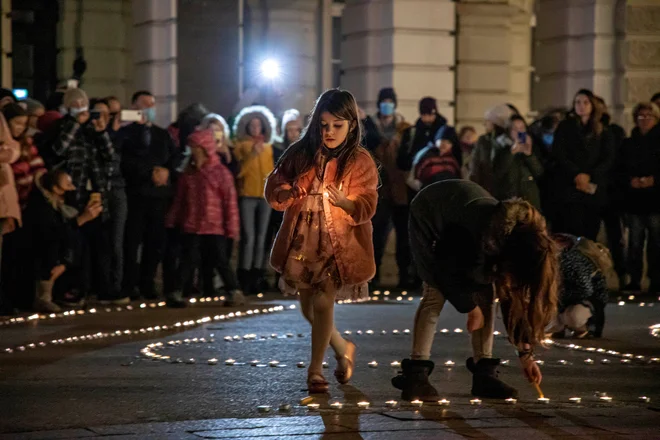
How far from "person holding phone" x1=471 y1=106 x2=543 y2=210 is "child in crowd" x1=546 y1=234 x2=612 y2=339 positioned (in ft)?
12.3

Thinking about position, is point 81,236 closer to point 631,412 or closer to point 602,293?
point 602,293

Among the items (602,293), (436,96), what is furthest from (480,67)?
(602,293)

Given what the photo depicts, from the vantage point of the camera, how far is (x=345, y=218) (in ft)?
27.7

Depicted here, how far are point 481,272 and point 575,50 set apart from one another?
13823mm

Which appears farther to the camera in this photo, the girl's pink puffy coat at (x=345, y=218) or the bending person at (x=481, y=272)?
the girl's pink puffy coat at (x=345, y=218)

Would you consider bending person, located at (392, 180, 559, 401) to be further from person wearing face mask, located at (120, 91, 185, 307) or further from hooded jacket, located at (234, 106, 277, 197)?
hooded jacket, located at (234, 106, 277, 197)

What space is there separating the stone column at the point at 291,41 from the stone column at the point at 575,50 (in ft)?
Result: 14.4

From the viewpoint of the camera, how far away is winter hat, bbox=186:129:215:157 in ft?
47.5

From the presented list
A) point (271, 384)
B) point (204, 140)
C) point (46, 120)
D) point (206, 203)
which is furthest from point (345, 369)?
point (46, 120)

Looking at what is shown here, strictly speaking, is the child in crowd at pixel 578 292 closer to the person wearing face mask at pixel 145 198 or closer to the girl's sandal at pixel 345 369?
the girl's sandal at pixel 345 369

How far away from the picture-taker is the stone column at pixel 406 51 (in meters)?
19.3

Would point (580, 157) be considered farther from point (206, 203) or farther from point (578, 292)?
point (578, 292)

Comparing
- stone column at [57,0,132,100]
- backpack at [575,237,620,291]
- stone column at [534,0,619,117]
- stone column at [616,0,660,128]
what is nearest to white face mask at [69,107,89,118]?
backpack at [575,237,620,291]

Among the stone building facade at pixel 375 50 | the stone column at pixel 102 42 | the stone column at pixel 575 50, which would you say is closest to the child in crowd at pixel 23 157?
the stone building facade at pixel 375 50
